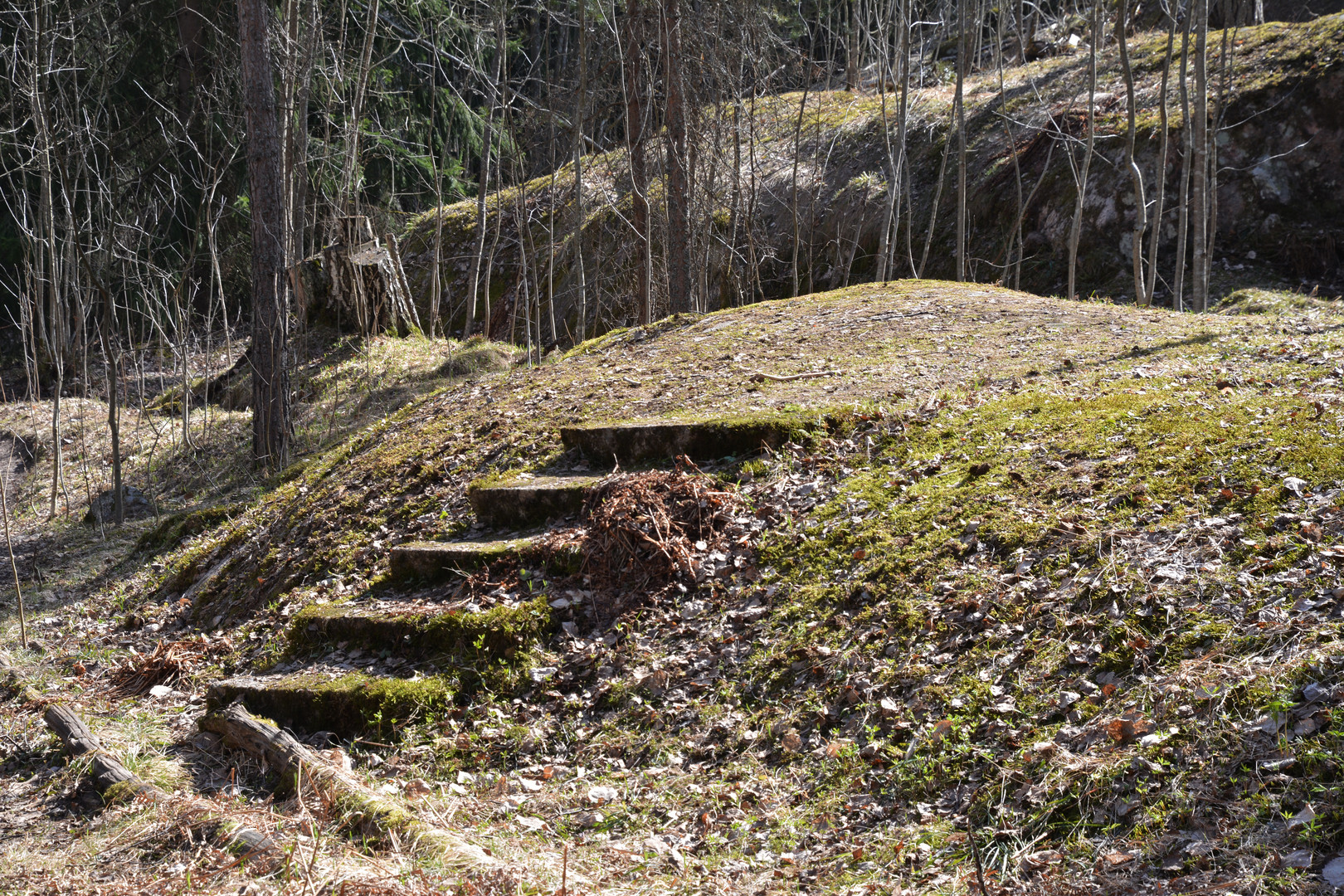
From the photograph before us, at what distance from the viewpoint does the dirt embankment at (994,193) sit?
12109mm

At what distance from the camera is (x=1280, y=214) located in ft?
39.7

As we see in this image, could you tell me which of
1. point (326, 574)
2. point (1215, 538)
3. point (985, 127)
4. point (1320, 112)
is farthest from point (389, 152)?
point (1215, 538)

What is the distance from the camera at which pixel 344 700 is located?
13.2 ft

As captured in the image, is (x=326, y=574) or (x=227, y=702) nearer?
(x=227, y=702)

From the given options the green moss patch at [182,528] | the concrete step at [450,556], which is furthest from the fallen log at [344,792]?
the green moss patch at [182,528]

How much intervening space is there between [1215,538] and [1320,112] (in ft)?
41.0

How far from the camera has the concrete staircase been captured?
405 cm

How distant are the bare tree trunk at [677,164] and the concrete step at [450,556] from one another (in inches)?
229

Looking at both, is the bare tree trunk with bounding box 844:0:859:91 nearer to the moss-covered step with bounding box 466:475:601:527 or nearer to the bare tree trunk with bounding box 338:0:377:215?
the bare tree trunk with bounding box 338:0:377:215

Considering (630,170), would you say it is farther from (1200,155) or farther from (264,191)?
(1200,155)

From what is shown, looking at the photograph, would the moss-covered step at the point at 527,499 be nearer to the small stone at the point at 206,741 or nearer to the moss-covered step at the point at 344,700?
the moss-covered step at the point at 344,700

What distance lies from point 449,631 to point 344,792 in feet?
3.68

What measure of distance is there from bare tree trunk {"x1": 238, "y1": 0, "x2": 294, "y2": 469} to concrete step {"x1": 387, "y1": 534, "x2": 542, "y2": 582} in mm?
5103

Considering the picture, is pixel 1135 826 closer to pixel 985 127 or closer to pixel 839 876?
pixel 839 876
